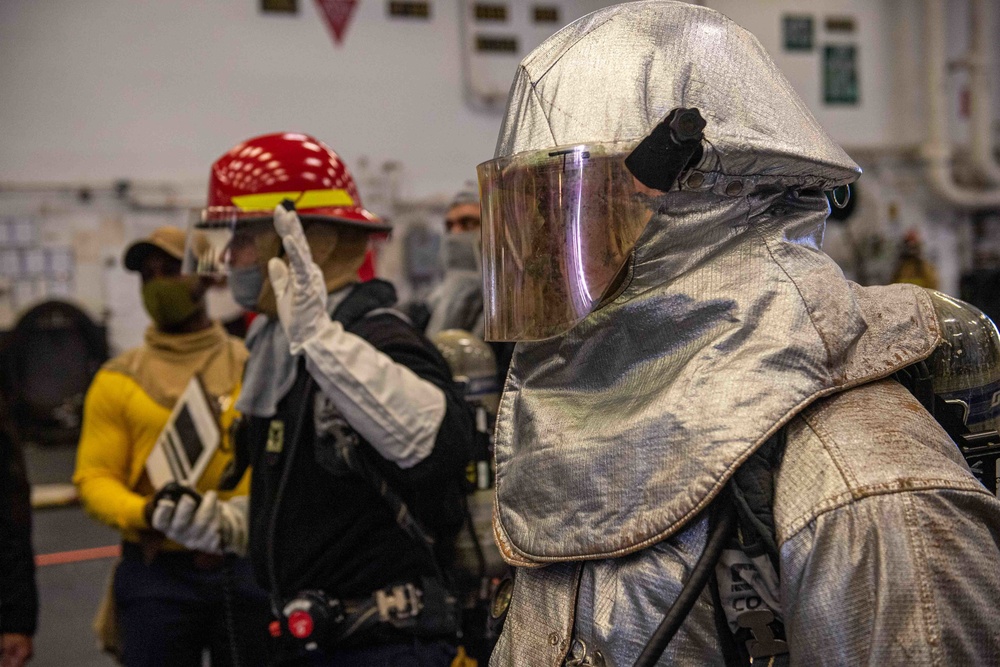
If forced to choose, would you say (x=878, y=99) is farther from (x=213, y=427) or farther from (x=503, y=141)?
(x=503, y=141)

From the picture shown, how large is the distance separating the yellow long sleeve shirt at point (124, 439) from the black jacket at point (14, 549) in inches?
9.3

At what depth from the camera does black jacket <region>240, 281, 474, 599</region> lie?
1774 millimetres

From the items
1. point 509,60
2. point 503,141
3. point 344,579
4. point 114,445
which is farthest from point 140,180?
point 503,141

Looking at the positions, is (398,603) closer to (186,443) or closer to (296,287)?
(296,287)

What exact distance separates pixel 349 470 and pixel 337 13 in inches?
291

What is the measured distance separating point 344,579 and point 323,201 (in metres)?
0.88

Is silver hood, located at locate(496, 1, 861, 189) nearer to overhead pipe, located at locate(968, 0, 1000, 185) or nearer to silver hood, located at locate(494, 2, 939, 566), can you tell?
silver hood, located at locate(494, 2, 939, 566)

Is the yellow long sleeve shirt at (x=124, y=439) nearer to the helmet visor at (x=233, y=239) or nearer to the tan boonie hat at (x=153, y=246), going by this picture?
the tan boonie hat at (x=153, y=246)

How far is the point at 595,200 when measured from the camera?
928 millimetres

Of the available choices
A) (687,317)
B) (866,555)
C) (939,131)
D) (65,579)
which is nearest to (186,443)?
(687,317)

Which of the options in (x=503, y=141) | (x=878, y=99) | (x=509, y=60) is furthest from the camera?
(x=878, y=99)

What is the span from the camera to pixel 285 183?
84.5 inches

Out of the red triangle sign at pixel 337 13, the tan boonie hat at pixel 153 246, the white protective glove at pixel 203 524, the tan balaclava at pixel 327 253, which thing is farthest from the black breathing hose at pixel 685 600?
the red triangle sign at pixel 337 13

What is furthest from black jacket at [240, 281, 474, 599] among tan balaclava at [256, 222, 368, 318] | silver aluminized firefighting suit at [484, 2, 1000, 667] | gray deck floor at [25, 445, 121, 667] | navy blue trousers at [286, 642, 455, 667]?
A: gray deck floor at [25, 445, 121, 667]
